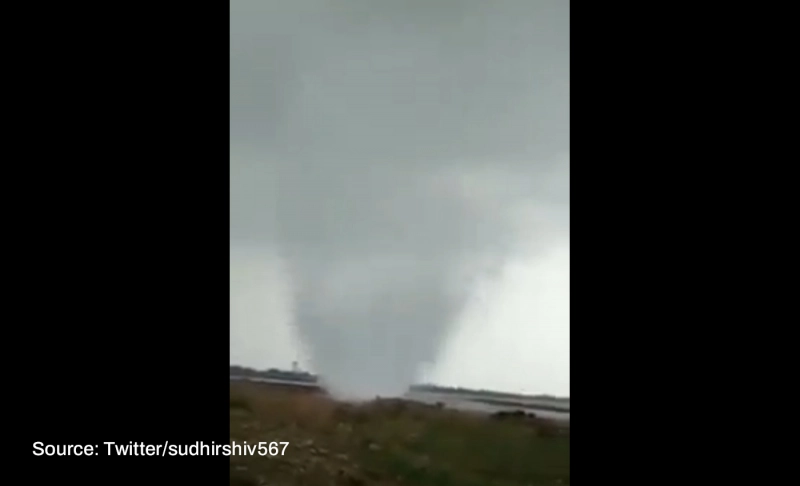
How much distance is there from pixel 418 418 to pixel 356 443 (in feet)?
0.66

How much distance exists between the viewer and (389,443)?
2.33 meters

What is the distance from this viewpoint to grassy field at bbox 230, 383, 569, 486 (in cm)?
230

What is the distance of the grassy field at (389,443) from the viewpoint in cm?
230
